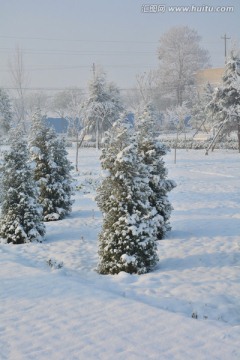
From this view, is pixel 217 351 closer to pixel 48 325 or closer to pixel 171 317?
pixel 171 317

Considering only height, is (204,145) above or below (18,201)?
above

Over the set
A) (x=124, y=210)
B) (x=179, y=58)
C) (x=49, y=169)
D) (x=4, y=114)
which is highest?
(x=179, y=58)

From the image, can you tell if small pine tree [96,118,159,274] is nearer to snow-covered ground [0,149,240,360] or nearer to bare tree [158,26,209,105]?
snow-covered ground [0,149,240,360]

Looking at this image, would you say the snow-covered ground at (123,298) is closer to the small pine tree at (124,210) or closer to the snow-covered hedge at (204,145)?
the small pine tree at (124,210)

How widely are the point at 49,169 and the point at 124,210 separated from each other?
6.40 m

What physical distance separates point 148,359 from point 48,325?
1783 millimetres

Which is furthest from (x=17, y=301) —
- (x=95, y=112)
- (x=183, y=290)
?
(x=95, y=112)

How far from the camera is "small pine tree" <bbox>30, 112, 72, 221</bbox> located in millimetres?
15039

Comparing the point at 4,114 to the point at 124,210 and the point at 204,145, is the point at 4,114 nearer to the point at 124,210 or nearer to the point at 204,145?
the point at 204,145

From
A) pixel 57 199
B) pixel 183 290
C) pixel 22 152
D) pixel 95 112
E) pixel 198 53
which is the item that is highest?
pixel 198 53

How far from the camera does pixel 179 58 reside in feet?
232

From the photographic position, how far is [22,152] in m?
12.7

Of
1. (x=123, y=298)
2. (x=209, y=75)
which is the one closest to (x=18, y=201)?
(x=123, y=298)

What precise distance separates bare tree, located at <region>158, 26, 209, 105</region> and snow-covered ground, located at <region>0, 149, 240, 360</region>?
189ft
